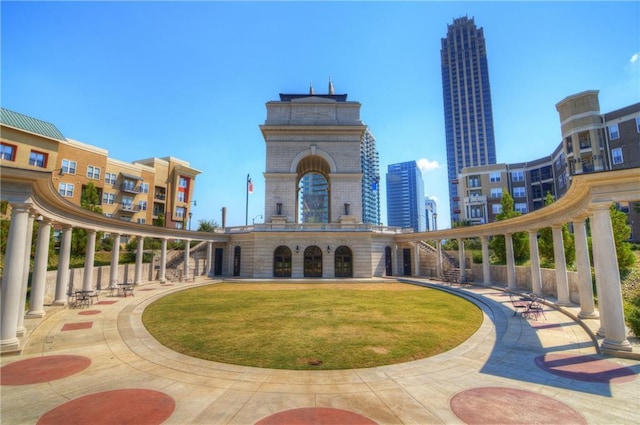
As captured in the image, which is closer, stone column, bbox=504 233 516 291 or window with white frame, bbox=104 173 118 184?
stone column, bbox=504 233 516 291

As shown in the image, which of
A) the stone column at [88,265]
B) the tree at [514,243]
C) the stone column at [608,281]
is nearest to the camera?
the stone column at [608,281]

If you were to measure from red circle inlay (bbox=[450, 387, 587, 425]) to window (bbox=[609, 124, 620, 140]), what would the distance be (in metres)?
58.4

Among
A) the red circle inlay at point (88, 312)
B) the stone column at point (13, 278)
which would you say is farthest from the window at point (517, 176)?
the stone column at point (13, 278)

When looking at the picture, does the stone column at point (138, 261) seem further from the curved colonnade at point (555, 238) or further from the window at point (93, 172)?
the window at point (93, 172)

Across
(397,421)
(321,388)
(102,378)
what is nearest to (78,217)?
(102,378)

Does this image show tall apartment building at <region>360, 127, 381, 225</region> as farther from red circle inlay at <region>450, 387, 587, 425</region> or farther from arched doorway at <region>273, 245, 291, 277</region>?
red circle inlay at <region>450, 387, 587, 425</region>

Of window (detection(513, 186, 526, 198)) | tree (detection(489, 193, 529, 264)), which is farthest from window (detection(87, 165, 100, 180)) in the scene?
window (detection(513, 186, 526, 198))

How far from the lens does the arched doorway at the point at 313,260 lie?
39.7 meters

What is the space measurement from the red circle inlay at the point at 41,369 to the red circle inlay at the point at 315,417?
6.97 metres

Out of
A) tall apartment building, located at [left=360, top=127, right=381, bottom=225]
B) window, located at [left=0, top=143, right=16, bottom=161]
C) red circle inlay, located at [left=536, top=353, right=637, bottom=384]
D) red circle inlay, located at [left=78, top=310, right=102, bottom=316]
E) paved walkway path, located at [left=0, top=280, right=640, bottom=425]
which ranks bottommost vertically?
red circle inlay, located at [left=536, top=353, right=637, bottom=384]

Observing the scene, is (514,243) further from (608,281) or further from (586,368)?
(586,368)

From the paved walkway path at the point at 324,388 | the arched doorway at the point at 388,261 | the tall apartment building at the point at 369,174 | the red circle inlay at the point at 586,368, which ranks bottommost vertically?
the red circle inlay at the point at 586,368

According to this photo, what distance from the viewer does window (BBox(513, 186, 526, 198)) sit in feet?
234

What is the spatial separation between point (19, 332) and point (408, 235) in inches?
1434
